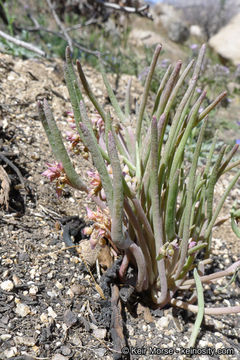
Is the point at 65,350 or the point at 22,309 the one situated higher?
the point at 22,309

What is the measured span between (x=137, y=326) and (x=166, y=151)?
602 millimetres

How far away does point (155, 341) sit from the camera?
1.08m

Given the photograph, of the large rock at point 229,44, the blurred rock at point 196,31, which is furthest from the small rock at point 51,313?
the blurred rock at point 196,31

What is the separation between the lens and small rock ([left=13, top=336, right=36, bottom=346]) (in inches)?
35.6

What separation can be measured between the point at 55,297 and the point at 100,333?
0.18m

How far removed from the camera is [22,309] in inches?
38.7

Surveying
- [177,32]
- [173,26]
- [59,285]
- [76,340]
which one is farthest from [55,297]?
[173,26]

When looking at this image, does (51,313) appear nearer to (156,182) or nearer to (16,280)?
(16,280)

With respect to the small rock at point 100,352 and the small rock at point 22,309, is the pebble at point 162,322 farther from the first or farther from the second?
the small rock at point 22,309

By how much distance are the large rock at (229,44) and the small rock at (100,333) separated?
26.6 feet

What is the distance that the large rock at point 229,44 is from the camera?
8125 millimetres

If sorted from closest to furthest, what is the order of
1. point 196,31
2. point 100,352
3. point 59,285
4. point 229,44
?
point 100,352
point 59,285
point 229,44
point 196,31

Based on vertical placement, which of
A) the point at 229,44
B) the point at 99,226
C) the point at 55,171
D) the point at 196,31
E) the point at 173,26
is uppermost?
the point at 196,31

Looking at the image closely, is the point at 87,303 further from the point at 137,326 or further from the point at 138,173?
the point at 138,173
